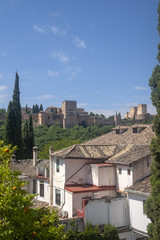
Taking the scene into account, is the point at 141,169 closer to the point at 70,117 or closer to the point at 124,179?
the point at 124,179

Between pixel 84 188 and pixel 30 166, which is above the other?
pixel 30 166

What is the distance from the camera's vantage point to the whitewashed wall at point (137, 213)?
1499cm

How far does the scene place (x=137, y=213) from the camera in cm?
1536

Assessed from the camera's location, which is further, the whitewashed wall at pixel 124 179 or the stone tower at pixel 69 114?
the stone tower at pixel 69 114

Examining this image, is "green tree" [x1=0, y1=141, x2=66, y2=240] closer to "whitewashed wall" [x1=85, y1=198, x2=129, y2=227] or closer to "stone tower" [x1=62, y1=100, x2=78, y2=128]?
"whitewashed wall" [x1=85, y1=198, x2=129, y2=227]

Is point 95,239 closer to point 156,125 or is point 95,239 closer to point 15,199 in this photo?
point 156,125

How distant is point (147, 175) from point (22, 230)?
12.0 m

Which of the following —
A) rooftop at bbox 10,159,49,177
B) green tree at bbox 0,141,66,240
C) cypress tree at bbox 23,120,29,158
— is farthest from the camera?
cypress tree at bbox 23,120,29,158

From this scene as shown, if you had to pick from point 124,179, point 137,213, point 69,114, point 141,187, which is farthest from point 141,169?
point 69,114

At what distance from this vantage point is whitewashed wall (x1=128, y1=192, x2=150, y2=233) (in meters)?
15.0

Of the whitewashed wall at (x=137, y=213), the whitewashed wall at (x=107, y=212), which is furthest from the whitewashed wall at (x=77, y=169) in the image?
the whitewashed wall at (x=137, y=213)

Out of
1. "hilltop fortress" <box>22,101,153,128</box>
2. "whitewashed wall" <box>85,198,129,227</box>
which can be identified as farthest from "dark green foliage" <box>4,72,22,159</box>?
"hilltop fortress" <box>22,101,153,128</box>

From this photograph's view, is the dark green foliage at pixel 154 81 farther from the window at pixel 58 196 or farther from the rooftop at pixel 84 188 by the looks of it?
the window at pixel 58 196

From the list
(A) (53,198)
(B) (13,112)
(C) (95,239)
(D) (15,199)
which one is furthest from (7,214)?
(B) (13,112)
